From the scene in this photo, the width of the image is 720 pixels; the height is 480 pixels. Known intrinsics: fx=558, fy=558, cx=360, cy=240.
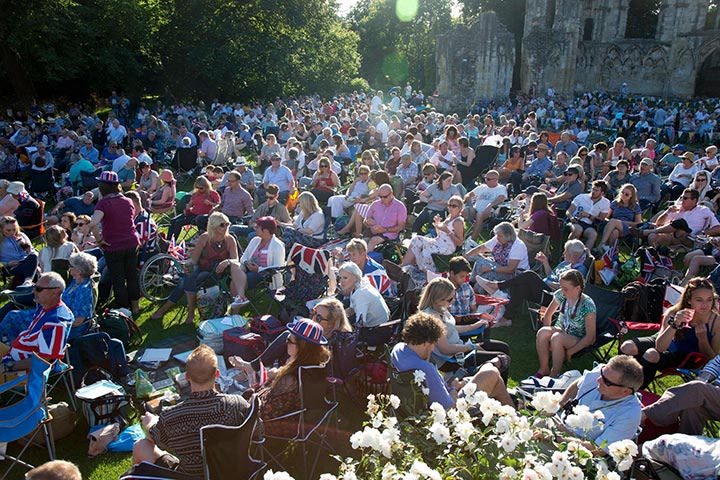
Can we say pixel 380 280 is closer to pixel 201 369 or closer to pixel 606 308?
pixel 606 308

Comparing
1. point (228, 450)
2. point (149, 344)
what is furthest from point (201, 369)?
point (149, 344)

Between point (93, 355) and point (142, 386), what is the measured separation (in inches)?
22.0

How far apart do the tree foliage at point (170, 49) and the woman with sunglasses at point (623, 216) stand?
1006 inches

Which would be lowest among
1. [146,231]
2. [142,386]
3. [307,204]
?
[142,386]

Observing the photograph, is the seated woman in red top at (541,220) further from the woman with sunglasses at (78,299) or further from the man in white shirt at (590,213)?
the woman with sunglasses at (78,299)

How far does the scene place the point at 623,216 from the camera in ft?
30.1

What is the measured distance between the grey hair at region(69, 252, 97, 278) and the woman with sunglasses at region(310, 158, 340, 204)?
235 inches

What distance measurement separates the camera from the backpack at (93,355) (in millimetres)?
5324

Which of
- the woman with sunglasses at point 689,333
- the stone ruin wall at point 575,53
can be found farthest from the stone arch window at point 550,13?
the woman with sunglasses at point 689,333

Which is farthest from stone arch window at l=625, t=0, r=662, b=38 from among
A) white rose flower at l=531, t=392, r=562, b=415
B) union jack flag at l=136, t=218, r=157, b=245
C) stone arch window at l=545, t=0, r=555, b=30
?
white rose flower at l=531, t=392, r=562, b=415

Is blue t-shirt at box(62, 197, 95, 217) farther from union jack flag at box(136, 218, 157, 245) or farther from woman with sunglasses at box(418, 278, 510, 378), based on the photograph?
woman with sunglasses at box(418, 278, 510, 378)

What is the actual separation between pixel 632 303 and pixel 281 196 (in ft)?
22.6

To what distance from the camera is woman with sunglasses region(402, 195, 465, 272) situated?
7.76 meters

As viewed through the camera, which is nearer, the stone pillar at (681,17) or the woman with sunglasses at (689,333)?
the woman with sunglasses at (689,333)
